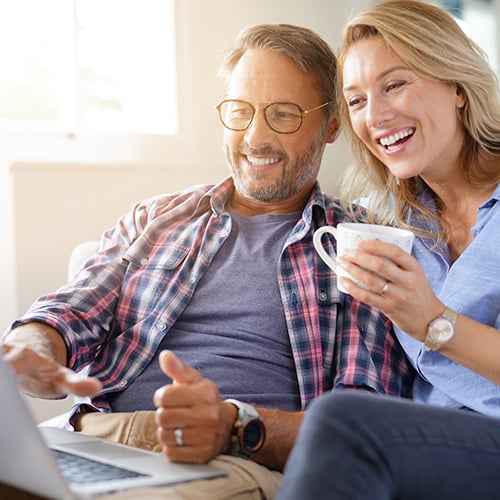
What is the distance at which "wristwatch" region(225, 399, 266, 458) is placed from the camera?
1.33 meters

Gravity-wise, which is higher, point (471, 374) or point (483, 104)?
point (483, 104)

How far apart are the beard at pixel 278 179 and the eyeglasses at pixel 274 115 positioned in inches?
2.2

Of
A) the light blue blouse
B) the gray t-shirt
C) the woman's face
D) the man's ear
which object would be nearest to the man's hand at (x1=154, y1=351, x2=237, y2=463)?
the gray t-shirt

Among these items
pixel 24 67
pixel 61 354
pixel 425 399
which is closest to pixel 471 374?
pixel 425 399

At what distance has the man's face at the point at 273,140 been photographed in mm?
1810

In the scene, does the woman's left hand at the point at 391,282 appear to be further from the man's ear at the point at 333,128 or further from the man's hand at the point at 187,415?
the man's ear at the point at 333,128

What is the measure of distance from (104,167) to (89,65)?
42 centimetres

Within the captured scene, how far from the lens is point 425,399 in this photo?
1.58m

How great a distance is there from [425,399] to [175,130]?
1.83 meters

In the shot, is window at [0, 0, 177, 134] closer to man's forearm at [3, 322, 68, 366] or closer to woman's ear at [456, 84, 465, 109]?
man's forearm at [3, 322, 68, 366]

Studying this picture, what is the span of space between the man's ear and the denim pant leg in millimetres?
1006

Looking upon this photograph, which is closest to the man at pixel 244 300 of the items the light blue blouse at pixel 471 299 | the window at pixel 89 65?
the light blue blouse at pixel 471 299

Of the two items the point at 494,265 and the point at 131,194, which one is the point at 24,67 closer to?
the point at 131,194

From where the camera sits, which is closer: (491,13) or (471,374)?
(471,374)
